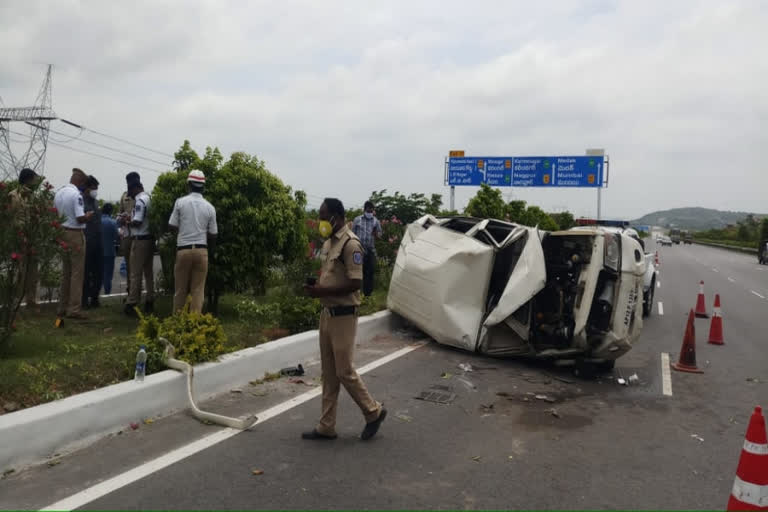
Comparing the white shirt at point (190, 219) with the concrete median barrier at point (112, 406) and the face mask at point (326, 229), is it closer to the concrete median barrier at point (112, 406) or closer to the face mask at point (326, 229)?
the concrete median barrier at point (112, 406)

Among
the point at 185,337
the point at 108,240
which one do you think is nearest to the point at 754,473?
the point at 185,337

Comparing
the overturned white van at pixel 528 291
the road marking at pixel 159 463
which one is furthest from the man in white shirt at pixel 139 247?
the road marking at pixel 159 463

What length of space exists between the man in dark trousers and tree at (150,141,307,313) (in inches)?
50.0

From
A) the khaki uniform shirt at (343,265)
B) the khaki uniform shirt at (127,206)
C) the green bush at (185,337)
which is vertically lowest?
the green bush at (185,337)

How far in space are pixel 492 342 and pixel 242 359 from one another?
3465 mm

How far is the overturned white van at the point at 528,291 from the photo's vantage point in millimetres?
7430

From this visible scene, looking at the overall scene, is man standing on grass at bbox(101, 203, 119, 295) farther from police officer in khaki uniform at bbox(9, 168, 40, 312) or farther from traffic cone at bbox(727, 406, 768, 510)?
traffic cone at bbox(727, 406, 768, 510)

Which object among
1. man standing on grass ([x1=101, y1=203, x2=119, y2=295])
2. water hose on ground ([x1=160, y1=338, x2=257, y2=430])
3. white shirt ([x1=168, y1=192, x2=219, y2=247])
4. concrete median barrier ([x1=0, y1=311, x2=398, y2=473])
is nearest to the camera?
concrete median barrier ([x1=0, y1=311, x2=398, y2=473])

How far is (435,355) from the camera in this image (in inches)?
324

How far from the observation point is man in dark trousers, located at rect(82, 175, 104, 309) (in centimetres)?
899

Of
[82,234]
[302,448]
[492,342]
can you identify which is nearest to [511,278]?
[492,342]

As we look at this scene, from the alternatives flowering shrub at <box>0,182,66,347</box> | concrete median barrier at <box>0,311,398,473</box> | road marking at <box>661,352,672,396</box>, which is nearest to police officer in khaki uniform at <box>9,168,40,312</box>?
flowering shrub at <box>0,182,66,347</box>

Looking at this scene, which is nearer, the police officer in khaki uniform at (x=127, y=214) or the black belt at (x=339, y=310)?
the black belt at (x=339, y=310)

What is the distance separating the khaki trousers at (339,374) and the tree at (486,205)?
13.7m
